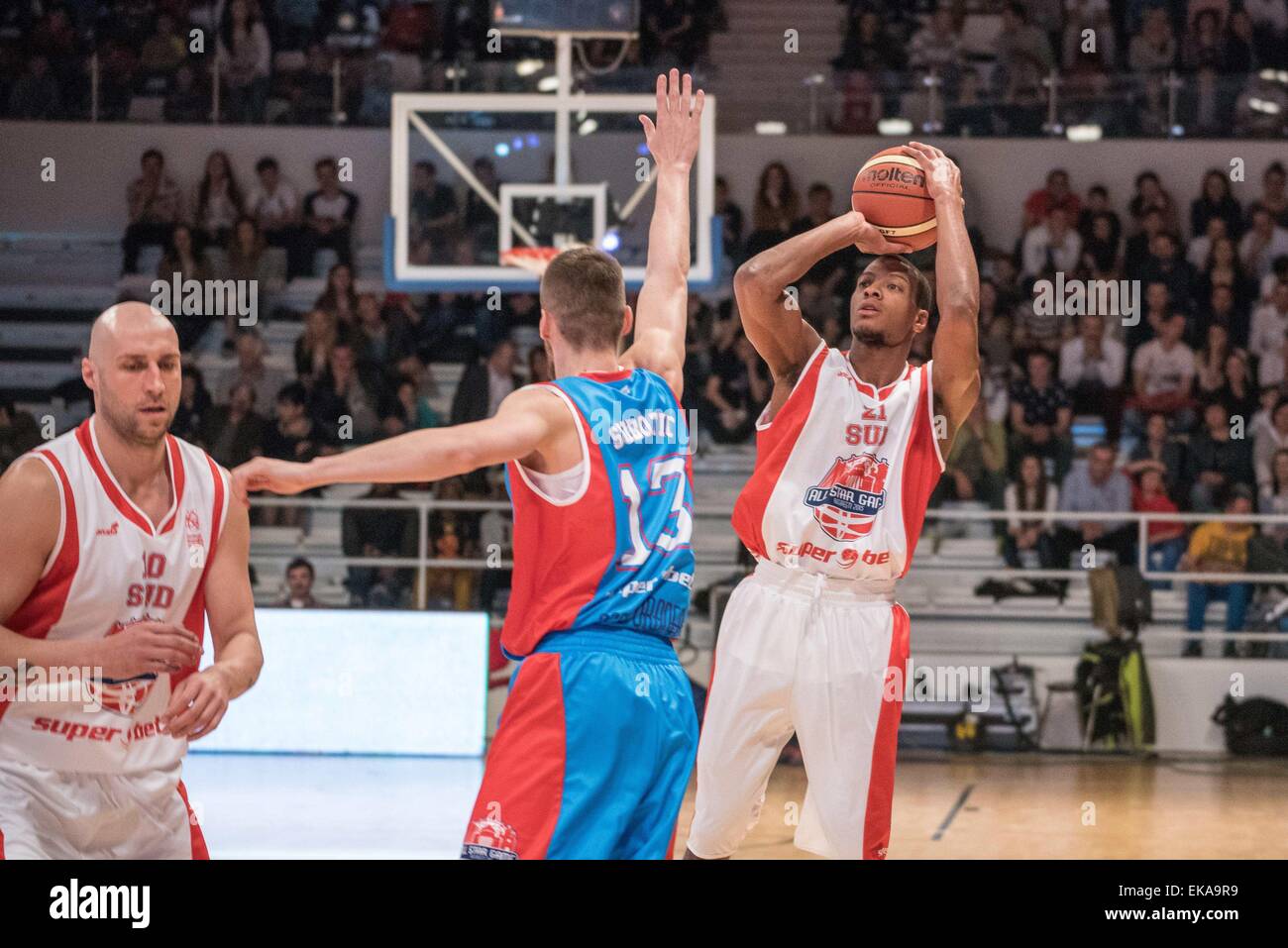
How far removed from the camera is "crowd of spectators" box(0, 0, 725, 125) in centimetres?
1507

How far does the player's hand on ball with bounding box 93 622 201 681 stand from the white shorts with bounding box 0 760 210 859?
362 mm

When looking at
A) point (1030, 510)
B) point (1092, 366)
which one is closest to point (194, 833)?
point (1030, 510)

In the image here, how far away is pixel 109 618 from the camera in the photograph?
3.90 meters

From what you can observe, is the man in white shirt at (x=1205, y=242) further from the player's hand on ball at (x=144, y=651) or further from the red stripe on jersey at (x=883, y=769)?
the player's hand on ball at (x=144, y=651)

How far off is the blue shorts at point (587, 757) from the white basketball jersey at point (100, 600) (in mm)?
788

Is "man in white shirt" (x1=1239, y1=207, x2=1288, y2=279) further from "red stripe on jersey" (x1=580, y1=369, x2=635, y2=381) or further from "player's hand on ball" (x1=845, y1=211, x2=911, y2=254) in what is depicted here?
"red stripe on jersey" (x1=580, y1=369, x2=635, y2=381)

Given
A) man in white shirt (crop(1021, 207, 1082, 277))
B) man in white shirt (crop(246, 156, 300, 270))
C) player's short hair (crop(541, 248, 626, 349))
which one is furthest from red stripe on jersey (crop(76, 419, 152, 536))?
man in white shirt (crop(1021, 207, 1082, 277))

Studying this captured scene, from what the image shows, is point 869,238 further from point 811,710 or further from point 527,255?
point 527,255

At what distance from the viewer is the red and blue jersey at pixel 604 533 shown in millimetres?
4105

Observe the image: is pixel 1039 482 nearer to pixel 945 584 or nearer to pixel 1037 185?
pixel 945 584

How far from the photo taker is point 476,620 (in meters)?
11.2

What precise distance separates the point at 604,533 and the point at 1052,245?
441 inches
